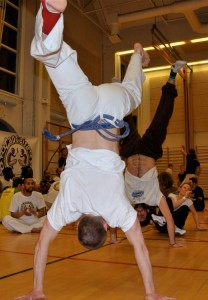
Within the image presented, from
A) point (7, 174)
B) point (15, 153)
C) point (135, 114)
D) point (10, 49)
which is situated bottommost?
point (7, 174)

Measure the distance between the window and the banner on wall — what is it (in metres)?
1.48

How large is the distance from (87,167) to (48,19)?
2.56ft

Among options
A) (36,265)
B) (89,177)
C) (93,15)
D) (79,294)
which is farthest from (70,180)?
(93,15)

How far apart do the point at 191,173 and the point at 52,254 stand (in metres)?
5.54

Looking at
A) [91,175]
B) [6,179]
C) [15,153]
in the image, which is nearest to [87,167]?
[91,175]

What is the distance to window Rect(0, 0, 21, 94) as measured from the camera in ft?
30.2

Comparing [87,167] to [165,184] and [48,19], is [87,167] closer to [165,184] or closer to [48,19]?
[48,19]

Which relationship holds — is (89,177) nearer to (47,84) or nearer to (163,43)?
(47,84)

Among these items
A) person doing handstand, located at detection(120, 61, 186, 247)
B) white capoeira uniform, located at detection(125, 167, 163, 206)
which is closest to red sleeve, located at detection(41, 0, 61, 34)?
person doing handstand, located at detection(120, 61, 186, 247)

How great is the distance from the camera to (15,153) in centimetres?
848

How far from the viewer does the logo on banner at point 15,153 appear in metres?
8.26

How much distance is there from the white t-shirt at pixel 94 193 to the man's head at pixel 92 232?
0.06 meters

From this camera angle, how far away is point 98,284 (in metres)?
2.37

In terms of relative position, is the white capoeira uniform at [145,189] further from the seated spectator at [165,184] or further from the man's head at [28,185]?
the man's head at [28,185]
